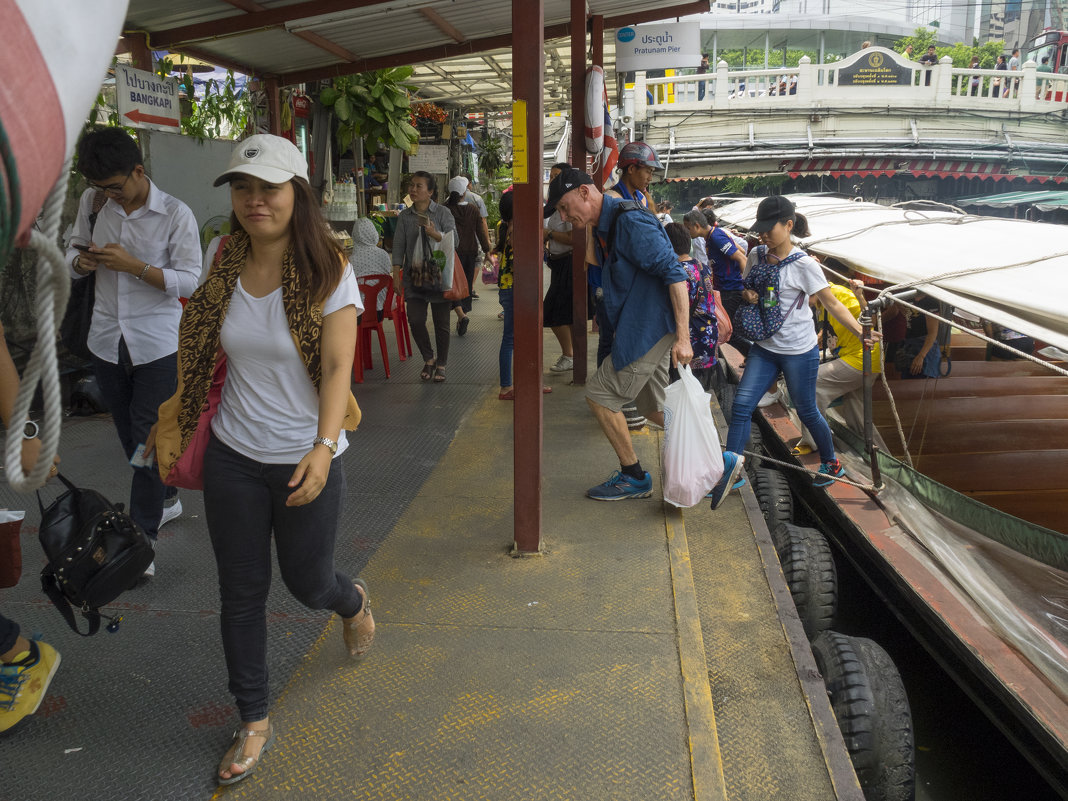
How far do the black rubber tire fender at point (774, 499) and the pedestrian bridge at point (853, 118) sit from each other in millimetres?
22323

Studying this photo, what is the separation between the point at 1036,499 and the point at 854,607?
137 centimetres

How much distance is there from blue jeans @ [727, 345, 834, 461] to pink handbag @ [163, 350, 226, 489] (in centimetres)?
347

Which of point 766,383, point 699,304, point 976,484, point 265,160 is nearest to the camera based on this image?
point 265,160

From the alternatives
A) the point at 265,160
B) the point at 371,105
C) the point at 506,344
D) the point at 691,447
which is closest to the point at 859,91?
the point at 371,105

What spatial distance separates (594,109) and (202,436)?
5.32m

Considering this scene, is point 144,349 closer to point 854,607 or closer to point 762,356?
point 762,356

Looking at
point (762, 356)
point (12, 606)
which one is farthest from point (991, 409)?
point (12, 606)

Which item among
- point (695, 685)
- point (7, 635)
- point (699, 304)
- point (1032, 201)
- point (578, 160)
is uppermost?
point (578, 160)

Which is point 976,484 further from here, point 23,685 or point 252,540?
point 23,685

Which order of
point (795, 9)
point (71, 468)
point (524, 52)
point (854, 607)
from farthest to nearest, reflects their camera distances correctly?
point (795, 9) < point (854, 607) < point (71, 468) < point (524, 52)

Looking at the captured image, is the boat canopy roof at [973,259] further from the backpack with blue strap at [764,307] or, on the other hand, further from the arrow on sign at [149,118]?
the arrow on sign at [149,118]

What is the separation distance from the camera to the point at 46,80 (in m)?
0.86

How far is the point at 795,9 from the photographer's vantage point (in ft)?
232

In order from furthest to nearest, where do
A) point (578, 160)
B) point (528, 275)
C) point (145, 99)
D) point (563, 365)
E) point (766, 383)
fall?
point (563, 365)
point (578, 160)
point (145, 99)
point (766, 383)
point (528, 275)
